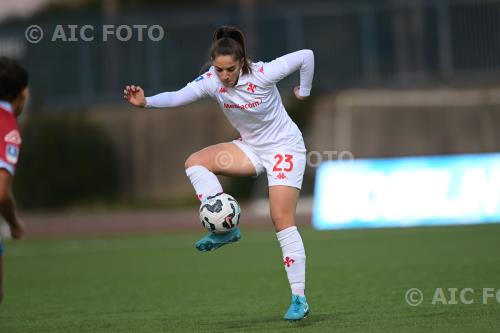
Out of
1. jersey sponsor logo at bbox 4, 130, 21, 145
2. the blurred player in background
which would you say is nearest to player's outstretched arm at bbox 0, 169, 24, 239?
the blurred player in background

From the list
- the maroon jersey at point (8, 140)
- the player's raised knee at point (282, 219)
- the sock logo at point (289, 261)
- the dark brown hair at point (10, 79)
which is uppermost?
the dark brown hair at point (10, 79)

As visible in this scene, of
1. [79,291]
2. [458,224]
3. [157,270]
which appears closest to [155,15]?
[458,224]

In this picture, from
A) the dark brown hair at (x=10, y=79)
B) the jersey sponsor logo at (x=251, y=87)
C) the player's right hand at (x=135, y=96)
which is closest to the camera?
the dark brown hair at (x=10, y=79)

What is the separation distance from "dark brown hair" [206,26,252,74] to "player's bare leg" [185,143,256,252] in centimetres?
67

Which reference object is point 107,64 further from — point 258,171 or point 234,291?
point 258,171

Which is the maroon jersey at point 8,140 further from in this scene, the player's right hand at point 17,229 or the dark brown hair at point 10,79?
the player's right hand at point 17,229

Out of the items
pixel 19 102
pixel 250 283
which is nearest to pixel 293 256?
pixel 19 102

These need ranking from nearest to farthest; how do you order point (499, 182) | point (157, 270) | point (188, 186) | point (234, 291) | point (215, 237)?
point (215, 237), point (234, 291), point (157, 270), point (499, 182), point (188, 186)

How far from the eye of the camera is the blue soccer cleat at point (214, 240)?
7.64 m

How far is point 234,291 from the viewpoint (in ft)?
33.8

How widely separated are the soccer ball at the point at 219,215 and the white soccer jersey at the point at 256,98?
0.65 metres

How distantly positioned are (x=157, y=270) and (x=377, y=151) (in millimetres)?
9868

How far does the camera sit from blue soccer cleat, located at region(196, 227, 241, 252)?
764 centimetres

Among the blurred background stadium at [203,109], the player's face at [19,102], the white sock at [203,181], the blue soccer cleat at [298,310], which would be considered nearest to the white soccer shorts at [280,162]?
the white sock at [203,181]
